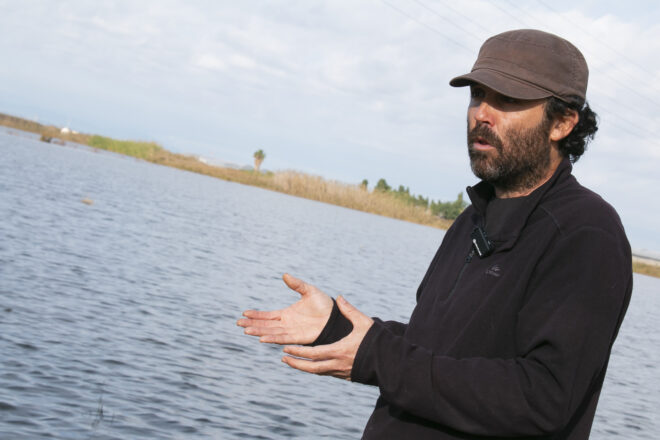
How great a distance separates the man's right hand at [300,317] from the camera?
208 centimetres

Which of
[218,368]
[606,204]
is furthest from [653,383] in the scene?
[606,204]

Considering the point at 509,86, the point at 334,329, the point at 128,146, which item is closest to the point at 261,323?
the point at 334,329

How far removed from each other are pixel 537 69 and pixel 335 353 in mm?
980

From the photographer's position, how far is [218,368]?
9.04 metres

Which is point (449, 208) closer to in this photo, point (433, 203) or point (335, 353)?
point (433, 203)

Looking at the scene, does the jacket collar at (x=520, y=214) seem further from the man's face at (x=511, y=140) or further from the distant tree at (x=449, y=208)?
the distant tree at (x=449, y=208)

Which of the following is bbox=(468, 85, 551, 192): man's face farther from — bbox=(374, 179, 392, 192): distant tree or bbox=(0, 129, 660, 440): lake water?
bbox=(374, 179, 392, 192): distant tree

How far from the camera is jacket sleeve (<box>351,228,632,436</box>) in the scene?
5.28ft

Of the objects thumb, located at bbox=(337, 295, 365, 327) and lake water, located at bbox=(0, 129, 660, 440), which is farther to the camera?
lake water, located at bbox=(0, 129, 660, 440)

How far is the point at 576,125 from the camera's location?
2.12 meters

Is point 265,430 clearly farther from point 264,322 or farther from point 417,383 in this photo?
point 417,383

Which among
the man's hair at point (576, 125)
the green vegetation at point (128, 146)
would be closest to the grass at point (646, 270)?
the green vegetation at point (128, 146)

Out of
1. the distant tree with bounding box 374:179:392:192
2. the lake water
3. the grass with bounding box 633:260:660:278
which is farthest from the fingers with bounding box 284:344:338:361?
the distant tree with bounding box 374:179:392:192

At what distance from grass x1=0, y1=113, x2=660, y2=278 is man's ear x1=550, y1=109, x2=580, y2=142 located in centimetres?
7032
